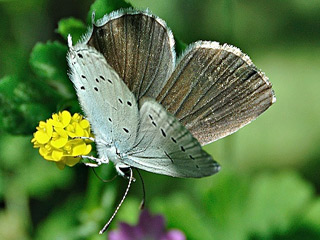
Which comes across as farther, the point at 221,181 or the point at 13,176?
the point at 13,176

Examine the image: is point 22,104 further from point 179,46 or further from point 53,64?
point 179,46

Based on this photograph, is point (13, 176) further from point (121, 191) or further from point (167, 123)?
point (167, 123)

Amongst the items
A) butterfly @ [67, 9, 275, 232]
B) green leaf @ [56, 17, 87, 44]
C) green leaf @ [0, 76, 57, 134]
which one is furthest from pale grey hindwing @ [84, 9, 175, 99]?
green leaf @ [0, 76, 57, 134]

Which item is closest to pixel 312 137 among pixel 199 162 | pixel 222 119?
pixel 222 119

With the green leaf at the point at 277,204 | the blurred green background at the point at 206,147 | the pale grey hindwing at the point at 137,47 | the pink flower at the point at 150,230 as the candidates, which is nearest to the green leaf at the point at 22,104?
the blurred green background at the point at 206,147

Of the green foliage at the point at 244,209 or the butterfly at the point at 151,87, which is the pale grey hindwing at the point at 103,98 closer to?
the butterfly at the point at 151,87

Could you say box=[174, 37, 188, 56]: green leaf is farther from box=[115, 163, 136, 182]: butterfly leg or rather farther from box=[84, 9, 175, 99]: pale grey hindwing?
box=[115, 163, 136, 182]: butterfly leg
